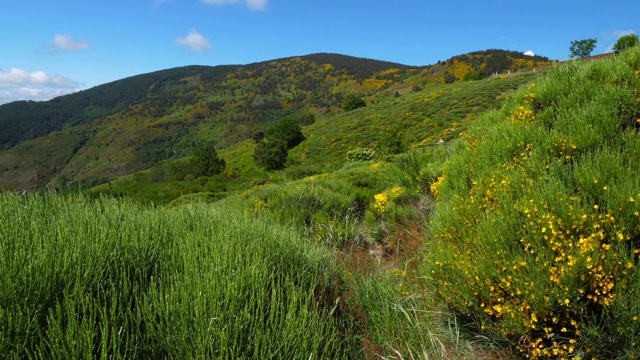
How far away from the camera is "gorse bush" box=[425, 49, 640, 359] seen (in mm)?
2404

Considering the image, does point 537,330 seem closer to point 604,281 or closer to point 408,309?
point 604,281

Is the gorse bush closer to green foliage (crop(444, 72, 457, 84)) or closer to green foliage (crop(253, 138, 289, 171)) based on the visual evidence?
green foliage (crop(253, 138, 289, 171))

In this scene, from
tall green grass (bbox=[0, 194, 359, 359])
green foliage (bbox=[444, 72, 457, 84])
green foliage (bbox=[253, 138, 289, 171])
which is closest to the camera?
tall green grass (bbox=[0, 194, 359, 359])

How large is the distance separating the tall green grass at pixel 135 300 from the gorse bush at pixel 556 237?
3.84 ft

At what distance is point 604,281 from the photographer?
2365mm

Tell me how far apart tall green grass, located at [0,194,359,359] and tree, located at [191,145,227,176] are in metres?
68.7

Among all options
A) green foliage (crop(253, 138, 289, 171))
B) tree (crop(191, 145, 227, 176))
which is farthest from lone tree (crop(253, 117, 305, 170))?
tree (crop(191, 145, 227, 176))

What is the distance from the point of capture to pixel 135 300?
2.31 metres

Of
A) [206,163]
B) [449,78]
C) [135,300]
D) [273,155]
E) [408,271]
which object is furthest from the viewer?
[449,78]

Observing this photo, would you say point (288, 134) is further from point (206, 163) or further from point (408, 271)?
point (408, 271)

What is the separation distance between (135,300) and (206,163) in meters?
71.3

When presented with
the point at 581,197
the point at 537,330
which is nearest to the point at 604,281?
the point at 537,330

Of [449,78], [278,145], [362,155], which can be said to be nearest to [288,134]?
[278,145]

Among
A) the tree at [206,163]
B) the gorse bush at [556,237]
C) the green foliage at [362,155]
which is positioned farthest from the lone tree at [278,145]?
the gorse bush at [556,237]
